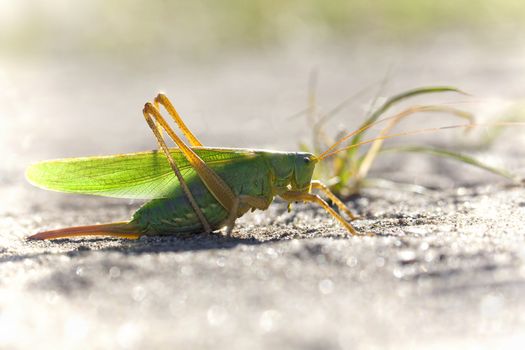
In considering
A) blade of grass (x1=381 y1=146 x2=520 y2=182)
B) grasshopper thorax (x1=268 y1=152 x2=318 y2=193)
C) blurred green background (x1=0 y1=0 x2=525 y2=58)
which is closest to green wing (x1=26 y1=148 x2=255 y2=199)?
grasshopper thorax (x1=268 y1=152 x2=318 y2=193)

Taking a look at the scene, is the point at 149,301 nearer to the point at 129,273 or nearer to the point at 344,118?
the point at 129,273

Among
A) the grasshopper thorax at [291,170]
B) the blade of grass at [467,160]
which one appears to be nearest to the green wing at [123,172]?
the grasshopper thorax at [291,170]

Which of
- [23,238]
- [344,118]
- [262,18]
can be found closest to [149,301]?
[23,238]

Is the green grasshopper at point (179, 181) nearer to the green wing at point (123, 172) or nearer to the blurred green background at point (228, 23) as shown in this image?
the green wing at point (123, 172)

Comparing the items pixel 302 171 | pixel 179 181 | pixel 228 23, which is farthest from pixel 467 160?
pixel 228 23

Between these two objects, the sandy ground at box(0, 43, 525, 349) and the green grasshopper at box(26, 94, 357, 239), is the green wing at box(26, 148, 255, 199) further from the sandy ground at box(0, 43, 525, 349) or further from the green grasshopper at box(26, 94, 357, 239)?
the sandy ground at box(0, 43, 525, 349)

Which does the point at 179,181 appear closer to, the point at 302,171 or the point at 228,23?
the point at 302,171
